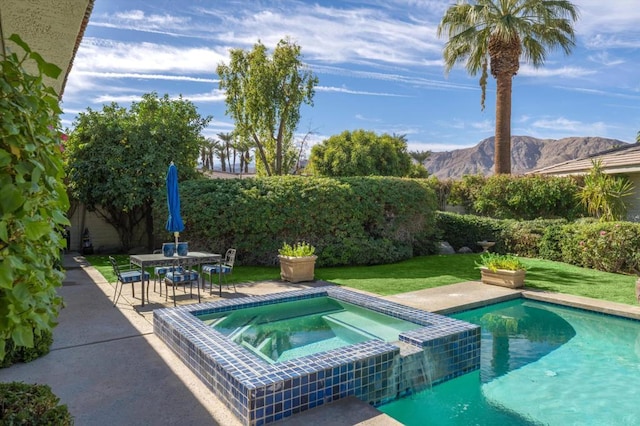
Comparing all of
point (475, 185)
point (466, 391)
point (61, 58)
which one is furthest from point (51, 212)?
point (475, 185)

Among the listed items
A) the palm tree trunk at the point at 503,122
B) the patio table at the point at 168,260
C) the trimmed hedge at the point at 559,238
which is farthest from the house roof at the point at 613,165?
the patio table at the point at 168,260

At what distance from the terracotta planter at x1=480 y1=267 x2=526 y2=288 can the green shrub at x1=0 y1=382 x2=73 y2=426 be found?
9264mm

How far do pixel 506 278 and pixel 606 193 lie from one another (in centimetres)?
828

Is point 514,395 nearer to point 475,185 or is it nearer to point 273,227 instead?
point 273,227

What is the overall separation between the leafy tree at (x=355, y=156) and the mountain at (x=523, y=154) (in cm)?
9066

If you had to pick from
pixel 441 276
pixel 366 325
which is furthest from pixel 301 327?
pixel 441 276

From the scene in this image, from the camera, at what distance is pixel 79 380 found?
4.54 meters

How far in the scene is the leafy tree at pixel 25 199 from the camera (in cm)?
148

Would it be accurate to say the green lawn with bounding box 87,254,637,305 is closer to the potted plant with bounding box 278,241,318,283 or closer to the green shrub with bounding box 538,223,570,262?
the green shrub with bounding box 538,223,570,262

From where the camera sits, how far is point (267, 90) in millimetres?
18953

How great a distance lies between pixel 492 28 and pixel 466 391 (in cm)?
2005

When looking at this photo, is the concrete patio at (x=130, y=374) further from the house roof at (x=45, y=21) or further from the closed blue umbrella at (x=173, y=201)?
the house roof at (x=45, y=21)

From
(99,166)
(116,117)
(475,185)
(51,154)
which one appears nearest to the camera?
(51,154)

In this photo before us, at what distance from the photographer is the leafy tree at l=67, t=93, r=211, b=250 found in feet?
50.7
